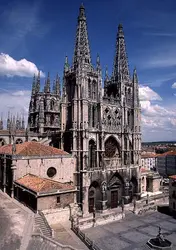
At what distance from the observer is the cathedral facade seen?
4431cm

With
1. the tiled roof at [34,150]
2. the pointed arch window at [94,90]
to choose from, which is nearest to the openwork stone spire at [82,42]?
the pointed arch window at [94,90]

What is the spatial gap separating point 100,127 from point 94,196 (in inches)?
515

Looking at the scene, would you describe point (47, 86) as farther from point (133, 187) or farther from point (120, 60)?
point (133, 187)

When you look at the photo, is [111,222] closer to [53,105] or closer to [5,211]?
[5,211]

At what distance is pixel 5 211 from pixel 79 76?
27274 mm

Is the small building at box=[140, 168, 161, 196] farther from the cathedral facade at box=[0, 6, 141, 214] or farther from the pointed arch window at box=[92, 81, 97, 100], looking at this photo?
the pointed arch window at box=[92, 81, 97, 100]

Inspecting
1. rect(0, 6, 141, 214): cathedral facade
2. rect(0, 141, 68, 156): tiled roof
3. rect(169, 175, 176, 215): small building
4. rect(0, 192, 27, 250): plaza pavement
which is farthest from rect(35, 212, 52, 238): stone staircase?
rect(169, 175, 176, 215): small building

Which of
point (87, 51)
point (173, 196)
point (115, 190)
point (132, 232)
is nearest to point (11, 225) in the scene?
point (132, 232)

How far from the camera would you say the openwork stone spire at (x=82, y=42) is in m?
47.9

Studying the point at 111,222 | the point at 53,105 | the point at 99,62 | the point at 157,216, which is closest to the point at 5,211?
the point at 111,222

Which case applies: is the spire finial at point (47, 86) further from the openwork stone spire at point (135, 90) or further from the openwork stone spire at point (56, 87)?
the openwork stone spire at point (135, 90)

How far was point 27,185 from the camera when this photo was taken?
1250 inches

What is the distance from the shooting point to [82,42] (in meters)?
48.9

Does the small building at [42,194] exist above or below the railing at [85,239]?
above
